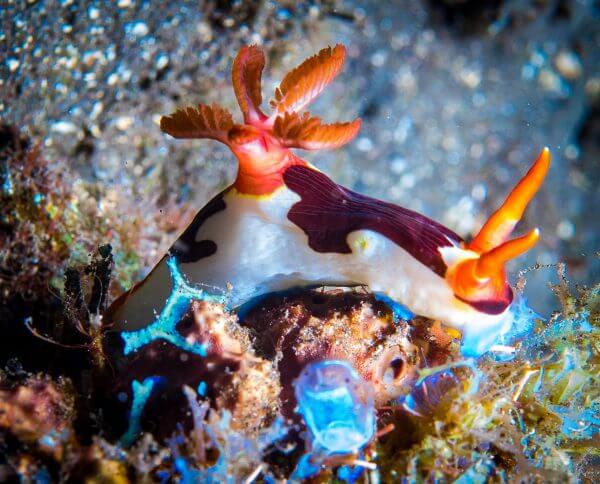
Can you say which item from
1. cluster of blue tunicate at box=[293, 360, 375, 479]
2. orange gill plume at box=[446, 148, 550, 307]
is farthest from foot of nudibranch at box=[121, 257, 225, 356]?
orange gill plume at box=[446, 148, 550, 307]

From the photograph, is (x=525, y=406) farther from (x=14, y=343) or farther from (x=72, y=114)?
(x=72, y=114)

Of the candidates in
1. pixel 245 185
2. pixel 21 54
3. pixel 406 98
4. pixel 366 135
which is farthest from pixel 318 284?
pixel 406 98

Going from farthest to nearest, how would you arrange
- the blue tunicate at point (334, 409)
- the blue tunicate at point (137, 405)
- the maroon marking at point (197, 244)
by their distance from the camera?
1. the maroon marking at point (197, 244)
2. the blue tunicate at point (137, 405)
3. the blue tunicate at point (334, 409)

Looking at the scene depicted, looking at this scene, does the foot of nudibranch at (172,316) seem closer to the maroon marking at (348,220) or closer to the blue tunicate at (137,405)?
the blue tunicate at (137,405)

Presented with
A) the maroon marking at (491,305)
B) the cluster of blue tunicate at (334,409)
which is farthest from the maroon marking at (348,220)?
the cluster of blue tunicate at (334,409)

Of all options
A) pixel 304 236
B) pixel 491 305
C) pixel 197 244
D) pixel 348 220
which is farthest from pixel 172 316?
pixel 491 305

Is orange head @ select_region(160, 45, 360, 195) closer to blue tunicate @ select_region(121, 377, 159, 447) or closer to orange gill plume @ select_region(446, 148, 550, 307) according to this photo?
orange gill plume @ select_region(446, 148, 550, 307)

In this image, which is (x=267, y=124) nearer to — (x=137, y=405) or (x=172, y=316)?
(x=172, y=316)
